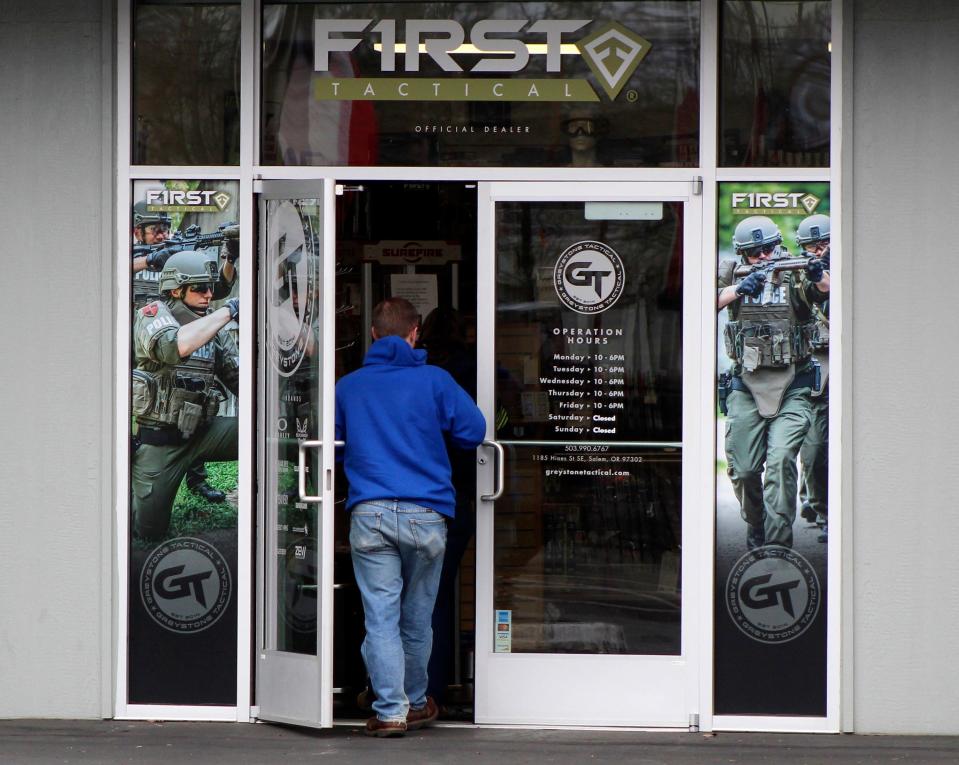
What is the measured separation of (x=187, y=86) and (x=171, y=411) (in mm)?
1482

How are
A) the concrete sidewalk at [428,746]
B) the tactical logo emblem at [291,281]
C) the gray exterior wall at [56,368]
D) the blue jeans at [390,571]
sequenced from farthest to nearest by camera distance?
the gray exterior wall at [56,368], the tactical logo emblem at [291,281], the blue jeans at [390,571], the concrete sidewalk at [428,746]

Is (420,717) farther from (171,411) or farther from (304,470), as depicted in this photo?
(171,411)

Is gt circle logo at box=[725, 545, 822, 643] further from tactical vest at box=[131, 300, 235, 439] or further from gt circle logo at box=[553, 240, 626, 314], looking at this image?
tactical vest at box=[131, 300, 235, 439]

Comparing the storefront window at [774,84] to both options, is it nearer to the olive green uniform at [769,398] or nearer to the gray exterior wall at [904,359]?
the gray exterior wall at [904,359]

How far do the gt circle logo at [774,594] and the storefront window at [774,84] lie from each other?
1760mm

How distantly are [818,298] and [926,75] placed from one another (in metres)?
1.09

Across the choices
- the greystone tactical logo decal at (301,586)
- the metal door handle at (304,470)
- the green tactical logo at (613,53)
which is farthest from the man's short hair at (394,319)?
the green tactical logo at (613,53)

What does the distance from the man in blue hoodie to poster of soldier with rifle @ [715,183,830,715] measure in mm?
1210

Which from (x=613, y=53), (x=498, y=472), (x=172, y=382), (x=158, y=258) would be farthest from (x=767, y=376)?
(x=158, y=258)

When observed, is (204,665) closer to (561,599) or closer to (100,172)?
(561,599)

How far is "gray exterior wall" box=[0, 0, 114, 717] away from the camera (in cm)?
624

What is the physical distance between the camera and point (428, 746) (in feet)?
19.5

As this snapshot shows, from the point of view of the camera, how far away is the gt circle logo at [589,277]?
20.5ft

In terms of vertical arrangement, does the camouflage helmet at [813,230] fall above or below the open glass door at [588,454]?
above
